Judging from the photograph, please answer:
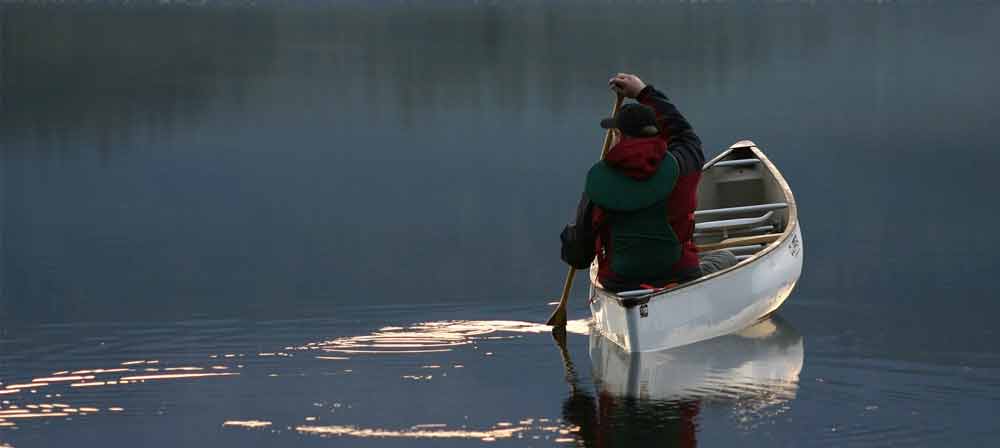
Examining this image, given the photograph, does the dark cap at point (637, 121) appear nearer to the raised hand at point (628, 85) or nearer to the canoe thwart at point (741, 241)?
the raised hand at point (628, 85)

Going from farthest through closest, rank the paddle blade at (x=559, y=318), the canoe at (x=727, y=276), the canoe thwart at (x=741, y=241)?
the canoe thwart at (x=741, y=241) → the paddle blade at (x=559, y=318) → the canoe at (x=727, y=276)

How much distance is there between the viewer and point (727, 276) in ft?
49.4

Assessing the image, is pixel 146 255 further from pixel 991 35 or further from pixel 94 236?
pixel 991 35

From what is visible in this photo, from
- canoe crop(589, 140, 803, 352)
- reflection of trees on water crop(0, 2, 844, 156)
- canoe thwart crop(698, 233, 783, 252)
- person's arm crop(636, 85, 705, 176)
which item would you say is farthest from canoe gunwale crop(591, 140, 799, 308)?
reflection of trees on water crop(0, 2, 844, 156)

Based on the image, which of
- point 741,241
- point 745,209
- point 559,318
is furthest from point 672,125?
point 745,209

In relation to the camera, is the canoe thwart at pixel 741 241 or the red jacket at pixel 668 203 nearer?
the red jacket at pixel 668 203

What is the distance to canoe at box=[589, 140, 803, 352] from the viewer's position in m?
14.4

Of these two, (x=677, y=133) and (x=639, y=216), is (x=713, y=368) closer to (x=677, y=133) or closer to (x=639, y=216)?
(x=639, y=216)

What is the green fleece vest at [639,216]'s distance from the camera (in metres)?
14.3

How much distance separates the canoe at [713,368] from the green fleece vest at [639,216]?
0.68 m

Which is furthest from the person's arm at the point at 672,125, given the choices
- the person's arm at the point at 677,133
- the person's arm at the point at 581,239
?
the person's arm at the point at 581,239

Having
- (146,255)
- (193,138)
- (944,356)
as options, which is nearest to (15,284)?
(146,255)

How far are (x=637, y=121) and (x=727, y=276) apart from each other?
5.15 ft

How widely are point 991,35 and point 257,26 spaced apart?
3008cm
